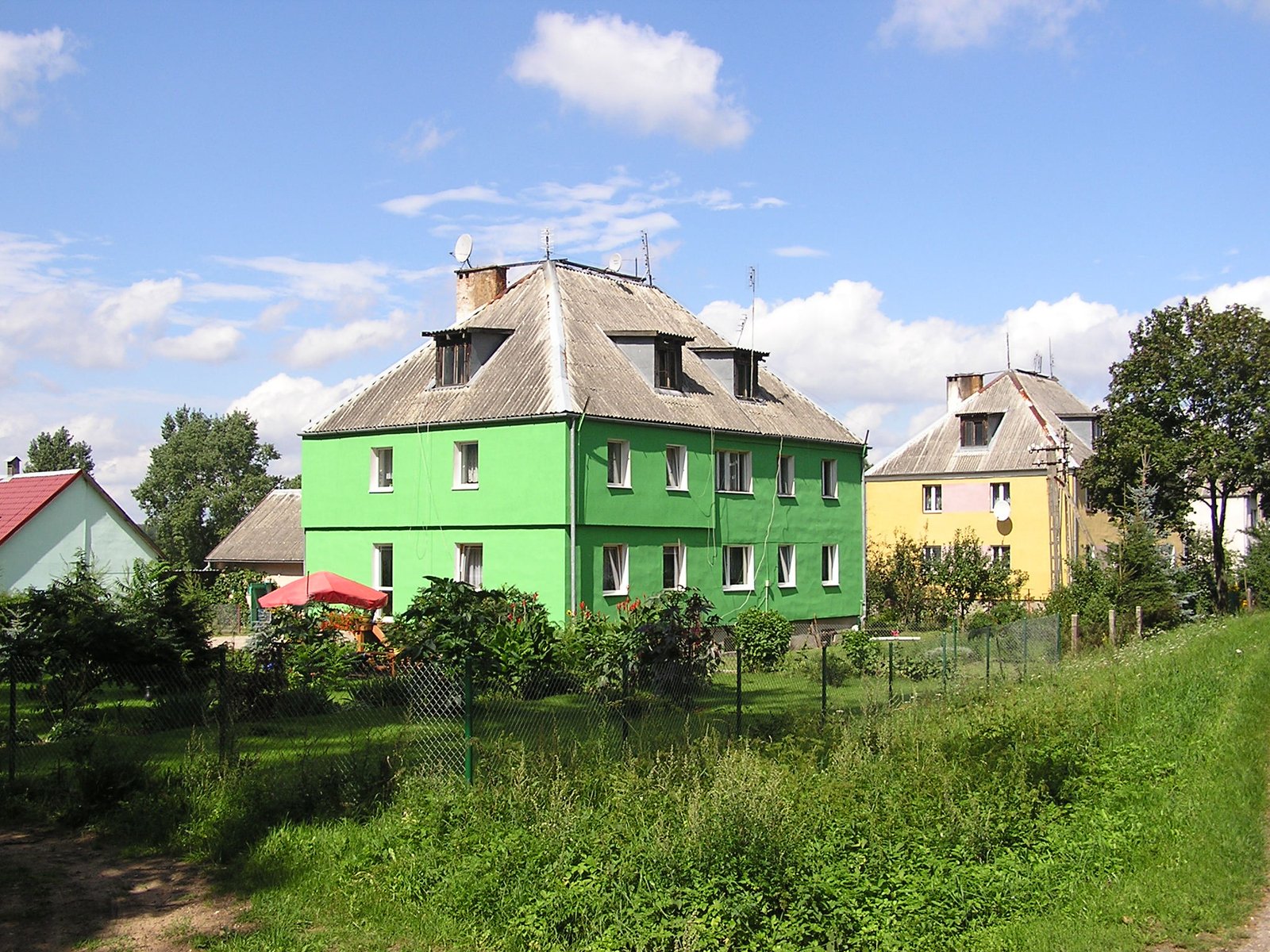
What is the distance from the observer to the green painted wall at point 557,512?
28.0 metres

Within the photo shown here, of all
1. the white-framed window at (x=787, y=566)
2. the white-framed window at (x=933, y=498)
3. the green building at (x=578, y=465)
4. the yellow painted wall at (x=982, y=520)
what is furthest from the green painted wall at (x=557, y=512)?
the white-framed window at (x=933, y=498)

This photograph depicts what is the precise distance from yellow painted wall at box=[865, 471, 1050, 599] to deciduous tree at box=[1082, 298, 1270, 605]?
9.55 feet

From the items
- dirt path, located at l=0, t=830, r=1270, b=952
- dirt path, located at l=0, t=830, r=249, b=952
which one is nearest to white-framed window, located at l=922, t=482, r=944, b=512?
dirt path, located at l=0, t=830, r=1270, b=952

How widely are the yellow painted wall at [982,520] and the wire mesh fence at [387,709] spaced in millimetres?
20342

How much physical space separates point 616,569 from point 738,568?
4.85m

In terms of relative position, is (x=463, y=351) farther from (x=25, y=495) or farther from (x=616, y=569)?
(x=25, y=495)

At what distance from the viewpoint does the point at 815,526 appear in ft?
116

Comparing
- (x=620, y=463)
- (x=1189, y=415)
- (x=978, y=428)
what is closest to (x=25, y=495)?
(x=620, y=463)

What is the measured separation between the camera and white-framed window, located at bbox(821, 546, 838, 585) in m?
35.7

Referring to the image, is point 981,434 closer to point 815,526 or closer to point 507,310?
point 815,526

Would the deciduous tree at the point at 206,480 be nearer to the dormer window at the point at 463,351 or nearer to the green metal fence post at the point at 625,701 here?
the dormer window at the point at 463,351

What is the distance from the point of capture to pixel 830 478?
119 ft

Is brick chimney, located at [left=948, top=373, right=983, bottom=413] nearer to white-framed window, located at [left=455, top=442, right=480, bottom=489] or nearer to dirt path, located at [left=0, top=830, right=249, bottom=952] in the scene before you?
white-framed window, located at [left=455, top=442, right=480, bottom=489]

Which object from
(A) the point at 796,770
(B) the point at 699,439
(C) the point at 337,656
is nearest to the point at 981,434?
(B) the point at 699,439
